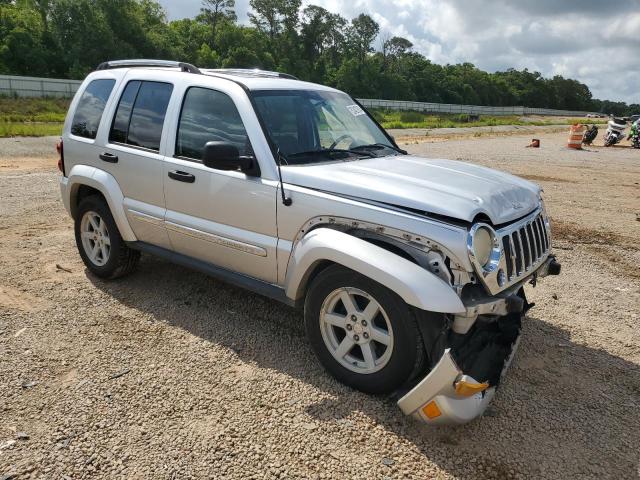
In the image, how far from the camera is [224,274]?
4051mm

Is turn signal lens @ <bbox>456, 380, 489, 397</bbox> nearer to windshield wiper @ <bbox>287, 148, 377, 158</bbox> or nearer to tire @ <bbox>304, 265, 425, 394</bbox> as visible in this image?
tire @ <bbox>304, 265, 425, 394</bbox>

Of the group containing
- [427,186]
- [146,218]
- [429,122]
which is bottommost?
[429,122]

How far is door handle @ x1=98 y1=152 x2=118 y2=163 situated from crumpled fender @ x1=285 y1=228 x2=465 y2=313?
7.01ft

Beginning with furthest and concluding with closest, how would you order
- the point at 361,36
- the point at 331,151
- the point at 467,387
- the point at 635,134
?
1. the point at 361,36
2. the point at 635,134
3. the point at 331,151
4. the point at 467,387

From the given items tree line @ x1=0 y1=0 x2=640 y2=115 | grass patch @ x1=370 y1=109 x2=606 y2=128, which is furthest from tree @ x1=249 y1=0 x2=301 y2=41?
grass patch @ x1=370 y1=109 x2=606 y2=128

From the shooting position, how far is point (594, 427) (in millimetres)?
3148

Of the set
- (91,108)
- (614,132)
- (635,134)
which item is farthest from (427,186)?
(614,132)

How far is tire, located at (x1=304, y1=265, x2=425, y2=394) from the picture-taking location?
303 cm

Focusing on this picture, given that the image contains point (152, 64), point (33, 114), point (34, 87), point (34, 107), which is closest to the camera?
point (152, 64)

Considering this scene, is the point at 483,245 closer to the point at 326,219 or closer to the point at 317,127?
the point at 326,219

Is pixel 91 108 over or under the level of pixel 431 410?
over

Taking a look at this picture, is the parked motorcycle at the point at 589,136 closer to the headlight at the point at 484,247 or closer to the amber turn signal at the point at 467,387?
the headlight at the point at 484,247

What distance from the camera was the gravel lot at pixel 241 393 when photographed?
2791 mm

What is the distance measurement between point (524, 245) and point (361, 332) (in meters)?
1.19
